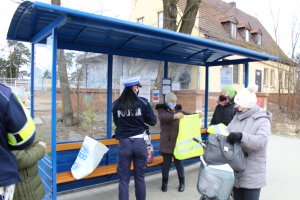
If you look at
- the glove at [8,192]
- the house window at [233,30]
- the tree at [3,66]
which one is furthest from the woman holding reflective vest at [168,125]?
the house window at [233,30]

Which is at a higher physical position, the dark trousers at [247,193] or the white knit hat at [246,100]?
the white knit hat at [246,100]

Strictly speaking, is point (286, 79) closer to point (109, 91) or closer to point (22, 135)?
point (109, 91)

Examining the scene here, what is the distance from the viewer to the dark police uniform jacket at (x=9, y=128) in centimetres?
173

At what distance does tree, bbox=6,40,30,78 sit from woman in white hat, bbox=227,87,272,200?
12.1 m

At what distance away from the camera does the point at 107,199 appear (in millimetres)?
4512

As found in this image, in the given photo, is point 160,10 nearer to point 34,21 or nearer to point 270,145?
point 270,145

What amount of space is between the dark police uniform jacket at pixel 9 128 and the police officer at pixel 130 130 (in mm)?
1970

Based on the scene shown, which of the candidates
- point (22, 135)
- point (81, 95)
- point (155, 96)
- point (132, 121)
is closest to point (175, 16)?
point (155, 96)

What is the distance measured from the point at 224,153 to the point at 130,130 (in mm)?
1330

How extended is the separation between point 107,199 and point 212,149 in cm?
228

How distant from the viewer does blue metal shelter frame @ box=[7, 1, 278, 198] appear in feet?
10.8

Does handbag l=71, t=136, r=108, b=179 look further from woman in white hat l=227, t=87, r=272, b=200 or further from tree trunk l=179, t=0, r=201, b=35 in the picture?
tree trunk l=179, t=0, r=201, b=35

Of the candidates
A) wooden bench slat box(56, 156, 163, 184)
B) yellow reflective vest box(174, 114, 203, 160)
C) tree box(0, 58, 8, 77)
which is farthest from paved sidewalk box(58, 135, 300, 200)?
tree box(0, 58, 8, 77)

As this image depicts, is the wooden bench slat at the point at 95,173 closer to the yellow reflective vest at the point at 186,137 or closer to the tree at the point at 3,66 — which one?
the yellow reflective vest at the point at 186,137
